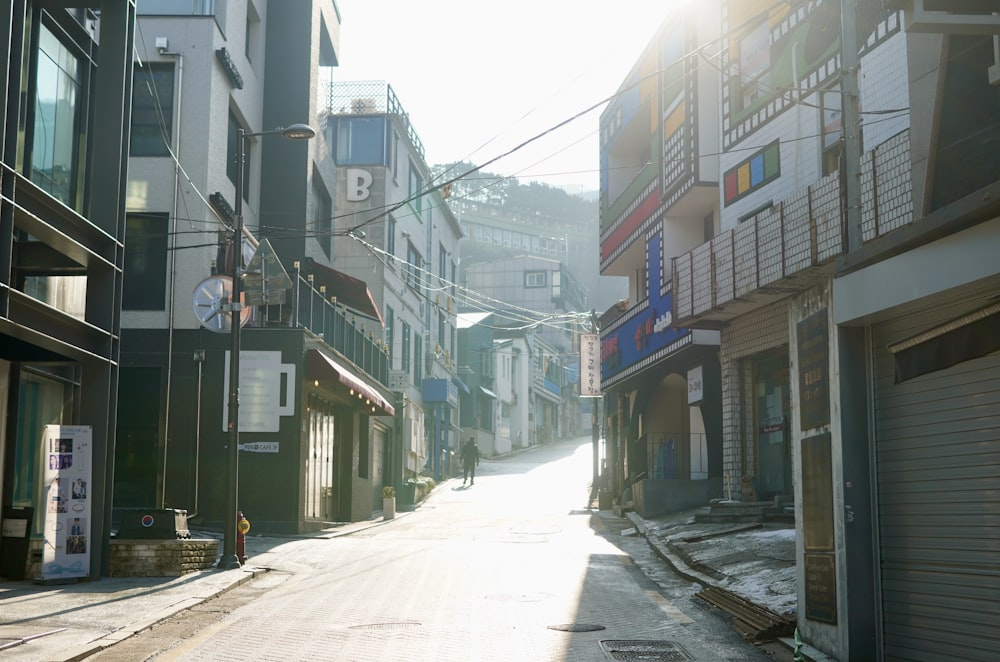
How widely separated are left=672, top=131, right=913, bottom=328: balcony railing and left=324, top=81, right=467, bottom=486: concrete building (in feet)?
51.9

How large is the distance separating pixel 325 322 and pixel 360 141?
15405 mm

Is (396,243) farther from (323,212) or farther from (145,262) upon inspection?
(145,262)

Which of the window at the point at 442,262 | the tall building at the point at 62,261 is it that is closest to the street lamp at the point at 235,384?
the tall building at the point at 62,261

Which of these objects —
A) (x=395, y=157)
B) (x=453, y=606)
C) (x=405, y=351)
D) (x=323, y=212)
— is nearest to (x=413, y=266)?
(x=405, y=351)

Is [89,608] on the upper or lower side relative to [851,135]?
lower

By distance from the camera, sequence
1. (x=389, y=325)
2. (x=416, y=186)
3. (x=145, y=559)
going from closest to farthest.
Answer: (x=145, y=559), (x=389, y=325), (x=416, y=186)

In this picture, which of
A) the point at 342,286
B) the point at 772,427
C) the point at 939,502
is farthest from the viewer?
the point at 342,286

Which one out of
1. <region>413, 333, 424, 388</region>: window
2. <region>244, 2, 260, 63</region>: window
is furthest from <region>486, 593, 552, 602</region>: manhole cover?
<region>413, 333, 424, 388</region>: window

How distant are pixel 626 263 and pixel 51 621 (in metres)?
26.8

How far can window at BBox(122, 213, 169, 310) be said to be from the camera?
83.5 feet

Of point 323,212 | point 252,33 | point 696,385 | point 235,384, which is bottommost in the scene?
point 235,384

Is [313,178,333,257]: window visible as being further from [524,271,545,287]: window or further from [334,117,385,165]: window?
[524,271,545,287]: window

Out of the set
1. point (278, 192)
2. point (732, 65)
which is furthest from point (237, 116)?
point (732, 65)

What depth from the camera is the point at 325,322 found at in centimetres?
2872
